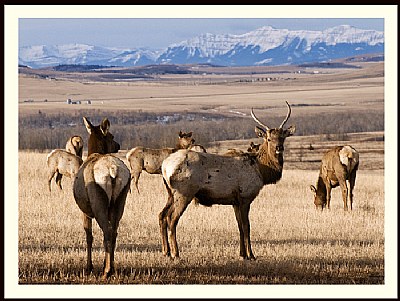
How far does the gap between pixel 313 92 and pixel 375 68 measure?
4542 cm

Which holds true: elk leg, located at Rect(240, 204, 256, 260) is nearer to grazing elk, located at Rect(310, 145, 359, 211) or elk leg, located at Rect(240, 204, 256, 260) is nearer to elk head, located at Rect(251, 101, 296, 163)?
elk head, located at Rect(251, 101, 296, 163)

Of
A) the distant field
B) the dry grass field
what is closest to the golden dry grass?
the dry grass field

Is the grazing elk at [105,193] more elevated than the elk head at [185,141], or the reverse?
the elk head at [185,141]

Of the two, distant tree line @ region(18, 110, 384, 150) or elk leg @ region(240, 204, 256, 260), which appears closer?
elk leg @ region(240, 204, 256, 260)

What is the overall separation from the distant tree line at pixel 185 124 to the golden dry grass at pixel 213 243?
157 feet

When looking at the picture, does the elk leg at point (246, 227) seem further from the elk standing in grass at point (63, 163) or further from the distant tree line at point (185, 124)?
the distant tree line at point (185, 124)

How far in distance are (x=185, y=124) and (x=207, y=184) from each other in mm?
84964

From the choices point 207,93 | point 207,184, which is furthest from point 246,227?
point 207,93

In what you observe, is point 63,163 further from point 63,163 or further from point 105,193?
point 105,193

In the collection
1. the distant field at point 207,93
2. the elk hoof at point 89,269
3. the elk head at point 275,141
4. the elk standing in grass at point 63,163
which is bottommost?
the elk hoof at point 89,269

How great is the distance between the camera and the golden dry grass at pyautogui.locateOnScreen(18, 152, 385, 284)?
12.3 m

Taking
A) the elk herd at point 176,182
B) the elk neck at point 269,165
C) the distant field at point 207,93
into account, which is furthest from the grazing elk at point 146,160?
the distant field at point 207,93

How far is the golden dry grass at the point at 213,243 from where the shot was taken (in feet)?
40.3

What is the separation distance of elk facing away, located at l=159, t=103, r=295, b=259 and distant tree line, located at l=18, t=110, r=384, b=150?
54772 mm
